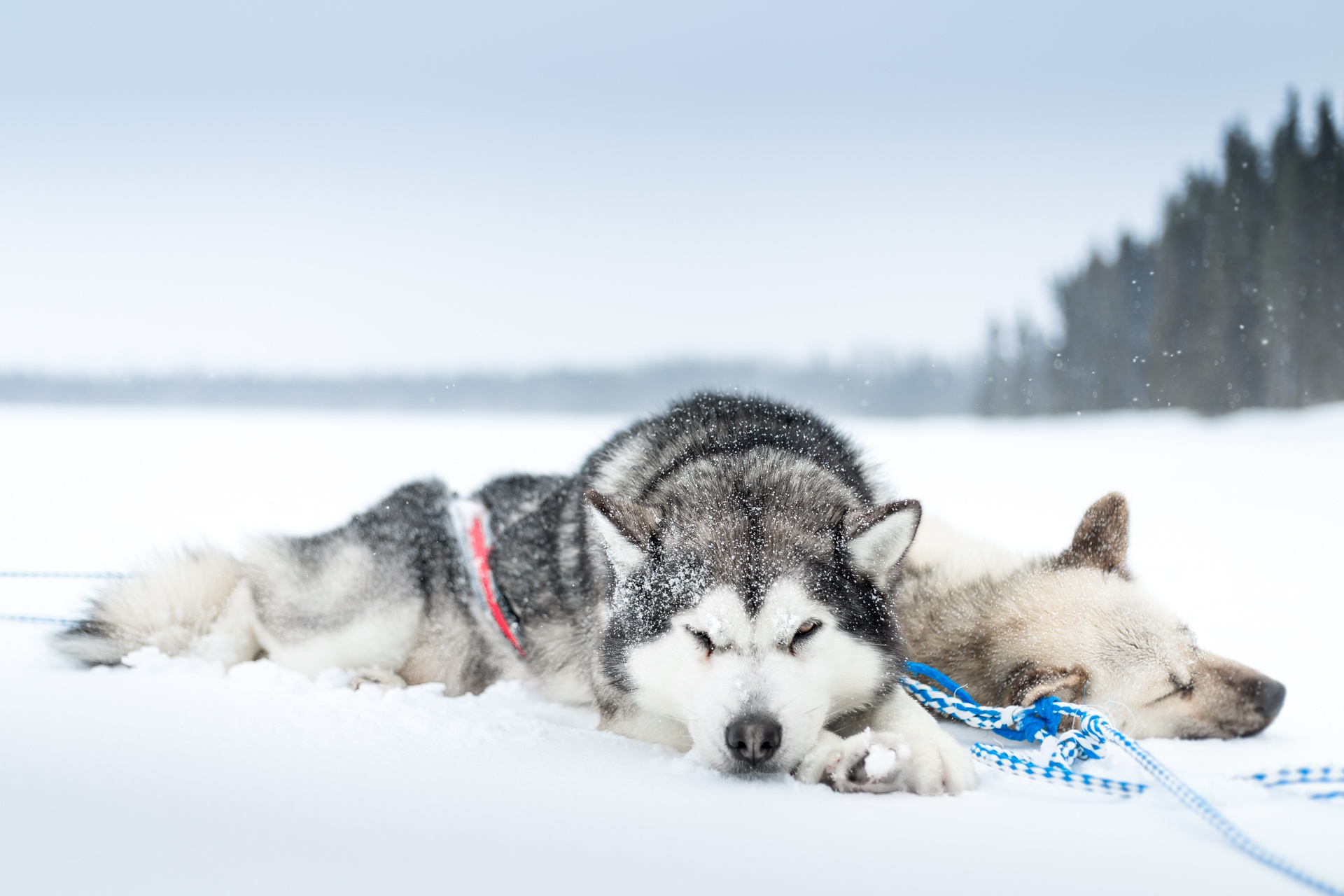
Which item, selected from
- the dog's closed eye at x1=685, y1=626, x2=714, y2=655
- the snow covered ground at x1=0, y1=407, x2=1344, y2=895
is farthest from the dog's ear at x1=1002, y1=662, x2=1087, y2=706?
the dog's closed eye at x1=685, y1=626, x2=714, y2=655

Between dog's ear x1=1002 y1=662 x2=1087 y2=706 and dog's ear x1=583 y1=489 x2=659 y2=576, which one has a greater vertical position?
dog's ear x1=583 y1=489 x2=659 y2=576

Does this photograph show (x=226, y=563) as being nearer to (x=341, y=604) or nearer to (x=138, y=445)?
(x=341, y=604)

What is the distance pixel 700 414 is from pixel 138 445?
1484cm

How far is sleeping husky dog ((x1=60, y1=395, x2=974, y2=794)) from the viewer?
2.13 meters

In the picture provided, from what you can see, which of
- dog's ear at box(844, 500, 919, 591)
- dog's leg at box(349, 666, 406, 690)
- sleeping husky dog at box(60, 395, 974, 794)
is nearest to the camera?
sleeping husky dog at box(60, 395, 974, 794)

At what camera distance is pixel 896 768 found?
2014 mm

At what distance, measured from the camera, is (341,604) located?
138 inches

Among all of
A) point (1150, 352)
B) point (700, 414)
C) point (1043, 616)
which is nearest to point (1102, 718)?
point (1043, 616)

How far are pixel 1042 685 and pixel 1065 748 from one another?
31 cm

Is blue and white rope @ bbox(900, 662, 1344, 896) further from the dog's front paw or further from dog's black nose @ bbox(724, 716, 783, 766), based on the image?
dog's black nose @ bbox(724, 716, 783, 766)

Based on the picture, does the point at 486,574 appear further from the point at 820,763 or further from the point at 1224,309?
the point at 1224,309

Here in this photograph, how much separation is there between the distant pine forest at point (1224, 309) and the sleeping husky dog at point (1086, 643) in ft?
58.7

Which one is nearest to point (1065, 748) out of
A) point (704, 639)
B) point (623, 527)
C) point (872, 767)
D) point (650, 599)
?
point (872, 767)

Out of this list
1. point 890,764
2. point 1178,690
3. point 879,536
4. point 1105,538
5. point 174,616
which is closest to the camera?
point 890,764
